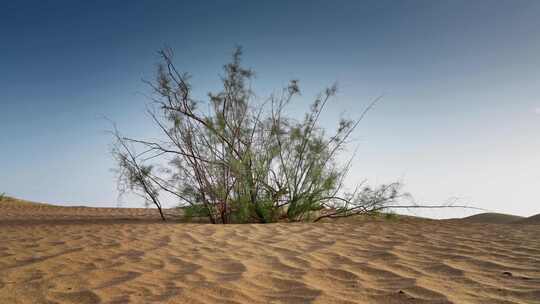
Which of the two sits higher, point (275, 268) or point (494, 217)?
point (494, 217)

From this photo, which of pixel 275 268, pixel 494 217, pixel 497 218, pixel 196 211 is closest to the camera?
pixel 275 268

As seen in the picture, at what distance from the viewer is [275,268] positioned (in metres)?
3.17

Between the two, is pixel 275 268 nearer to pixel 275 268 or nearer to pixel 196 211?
pixel 275 268

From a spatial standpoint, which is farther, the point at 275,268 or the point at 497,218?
the point at 497,218

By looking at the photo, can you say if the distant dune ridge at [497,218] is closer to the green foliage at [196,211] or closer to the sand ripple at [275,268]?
the sand ripple at [275,268]

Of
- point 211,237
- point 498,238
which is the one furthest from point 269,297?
point 498,238

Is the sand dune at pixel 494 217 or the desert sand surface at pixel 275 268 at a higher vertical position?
the sand dune at pixel 494 217

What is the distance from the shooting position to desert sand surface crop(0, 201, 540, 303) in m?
2.47

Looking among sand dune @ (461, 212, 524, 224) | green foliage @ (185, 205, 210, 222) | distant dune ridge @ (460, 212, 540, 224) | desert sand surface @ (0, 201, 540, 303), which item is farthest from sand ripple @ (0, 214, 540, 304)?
sand dune @ (461, 212, 524, 224)

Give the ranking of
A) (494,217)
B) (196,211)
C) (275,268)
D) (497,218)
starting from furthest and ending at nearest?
(494,217)
(497,218)
(196,211)
(275,268)

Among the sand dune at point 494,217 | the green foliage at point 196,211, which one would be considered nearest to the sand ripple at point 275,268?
the green foliage at point 196,211

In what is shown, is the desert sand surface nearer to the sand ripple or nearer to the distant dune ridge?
the sand ripple

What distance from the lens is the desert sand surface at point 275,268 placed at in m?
2.47

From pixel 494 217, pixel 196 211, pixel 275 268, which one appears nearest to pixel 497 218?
pixel 494 217
